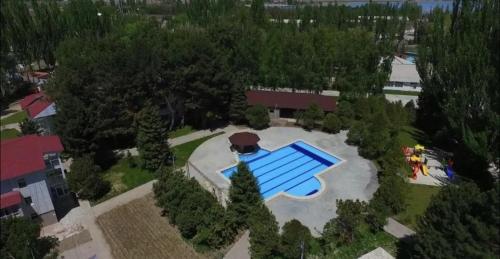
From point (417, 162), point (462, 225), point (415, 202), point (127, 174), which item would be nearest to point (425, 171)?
point (417, 162)

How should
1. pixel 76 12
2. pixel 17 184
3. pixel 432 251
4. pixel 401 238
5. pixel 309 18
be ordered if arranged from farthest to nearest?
pixel 309 18 → pixel 76 12 → pixel 401 238 → pixel 17 184 → pixel 432 251

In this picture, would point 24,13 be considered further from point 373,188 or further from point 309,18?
point 309,18

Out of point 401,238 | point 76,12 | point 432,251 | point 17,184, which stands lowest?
point 401,238

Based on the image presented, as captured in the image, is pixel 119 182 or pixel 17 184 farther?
pixel 119 182

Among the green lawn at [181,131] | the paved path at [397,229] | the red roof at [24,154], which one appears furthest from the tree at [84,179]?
the paved path at [397,229]

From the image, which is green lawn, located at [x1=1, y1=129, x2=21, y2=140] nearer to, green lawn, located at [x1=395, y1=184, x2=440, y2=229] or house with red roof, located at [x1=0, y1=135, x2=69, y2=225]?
house with red roof, located at [x1=0, y1=135, x2=69, y2=225]

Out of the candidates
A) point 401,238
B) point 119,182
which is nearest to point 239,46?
point 119,182
